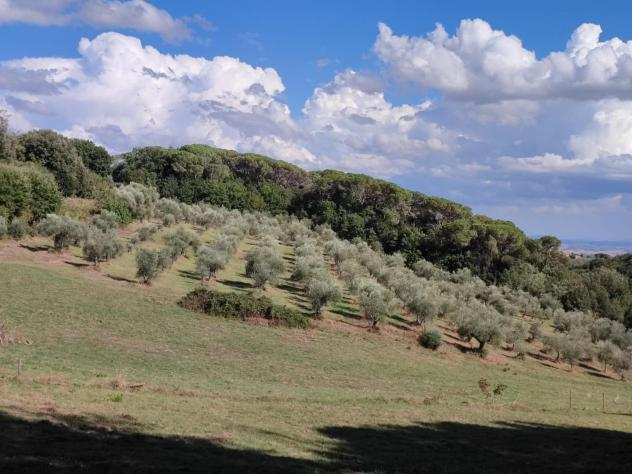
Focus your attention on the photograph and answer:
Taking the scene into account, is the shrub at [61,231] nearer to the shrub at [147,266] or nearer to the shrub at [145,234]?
the shrub at [147,266]

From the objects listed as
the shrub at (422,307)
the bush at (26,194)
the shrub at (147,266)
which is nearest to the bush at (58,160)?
the bush at (26,194)

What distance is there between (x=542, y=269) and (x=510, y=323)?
44.0 metres

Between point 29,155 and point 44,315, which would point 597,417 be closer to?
point 44,315

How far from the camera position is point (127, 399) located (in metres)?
19.6

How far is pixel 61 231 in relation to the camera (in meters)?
47.1

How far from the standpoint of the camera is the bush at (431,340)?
4131cm

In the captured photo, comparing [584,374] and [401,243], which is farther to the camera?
[401,243]

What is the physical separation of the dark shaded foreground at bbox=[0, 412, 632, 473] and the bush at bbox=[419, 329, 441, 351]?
58.7ft

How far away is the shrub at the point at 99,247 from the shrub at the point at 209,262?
6.73 metres

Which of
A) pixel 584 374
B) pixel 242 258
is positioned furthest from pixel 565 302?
pixel 242 258

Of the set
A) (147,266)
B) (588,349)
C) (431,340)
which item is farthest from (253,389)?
(588,349)

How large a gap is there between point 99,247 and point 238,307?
1359 cm

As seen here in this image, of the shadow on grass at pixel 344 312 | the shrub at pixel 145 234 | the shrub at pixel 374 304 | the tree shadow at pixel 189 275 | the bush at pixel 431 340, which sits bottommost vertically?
the bush at pixel 431 340

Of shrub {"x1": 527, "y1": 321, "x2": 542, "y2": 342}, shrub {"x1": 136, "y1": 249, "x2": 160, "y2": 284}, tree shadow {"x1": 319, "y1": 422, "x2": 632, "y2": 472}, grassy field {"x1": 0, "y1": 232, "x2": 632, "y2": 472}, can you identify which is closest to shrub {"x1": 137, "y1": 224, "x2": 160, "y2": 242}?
grassy field {"x1": 0, "y1": 232, "x2": 632, "y2": 472}
